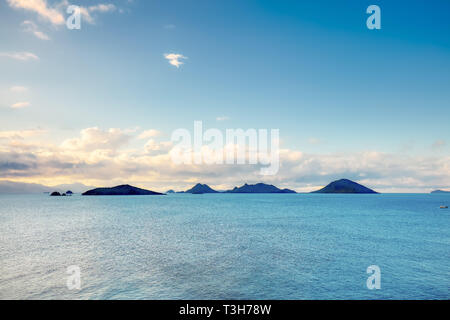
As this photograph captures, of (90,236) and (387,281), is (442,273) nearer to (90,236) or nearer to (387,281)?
(387,281)

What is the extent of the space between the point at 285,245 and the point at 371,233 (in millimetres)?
→ 32770

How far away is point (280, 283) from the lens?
29906 millimetres

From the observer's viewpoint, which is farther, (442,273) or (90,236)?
(90,236)
